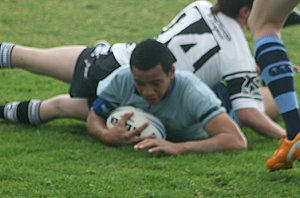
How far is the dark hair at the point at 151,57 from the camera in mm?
5004

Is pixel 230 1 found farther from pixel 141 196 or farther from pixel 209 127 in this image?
pixel 141 196

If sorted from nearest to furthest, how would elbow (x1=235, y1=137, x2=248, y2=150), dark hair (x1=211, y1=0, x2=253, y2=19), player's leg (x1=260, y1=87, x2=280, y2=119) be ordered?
elbow (x1=235, y1=137, x2=248, y2=150), dark hair (x1=211, y1=0, x2=253, y2=19), player's leg (x1=260, y1=87, x2=280, y2=119)

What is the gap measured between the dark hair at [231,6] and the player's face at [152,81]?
2.76 ft

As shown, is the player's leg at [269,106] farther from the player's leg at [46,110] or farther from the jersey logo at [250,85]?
the player's leg at [46,110]

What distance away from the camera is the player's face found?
502 cm

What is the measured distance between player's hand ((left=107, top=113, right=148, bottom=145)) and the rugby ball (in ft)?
0.09

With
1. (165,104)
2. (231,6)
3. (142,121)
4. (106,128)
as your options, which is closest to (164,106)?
(165,104)

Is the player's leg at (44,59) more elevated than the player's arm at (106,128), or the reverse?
the player's leg at (44,59)

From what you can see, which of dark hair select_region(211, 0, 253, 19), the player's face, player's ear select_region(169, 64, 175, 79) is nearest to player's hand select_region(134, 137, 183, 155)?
the player's face

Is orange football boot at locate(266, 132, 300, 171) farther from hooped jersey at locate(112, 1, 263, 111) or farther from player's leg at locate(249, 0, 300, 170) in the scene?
hooped jersey at locate(112, 1, 263, 111)

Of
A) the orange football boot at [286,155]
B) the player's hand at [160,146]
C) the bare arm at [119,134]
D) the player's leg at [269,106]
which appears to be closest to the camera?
the orange football boot at [286,155]

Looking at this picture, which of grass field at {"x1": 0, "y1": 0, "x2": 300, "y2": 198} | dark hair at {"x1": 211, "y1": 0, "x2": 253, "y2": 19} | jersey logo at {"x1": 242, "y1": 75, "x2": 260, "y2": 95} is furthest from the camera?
dark hair at {"x1": 211, "y1": 0, "x2": 253, "y2": 19}

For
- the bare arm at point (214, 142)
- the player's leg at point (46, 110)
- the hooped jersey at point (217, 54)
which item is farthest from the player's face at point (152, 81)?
the player's leg at point (46, 110)

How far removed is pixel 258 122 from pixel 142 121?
78 cm
